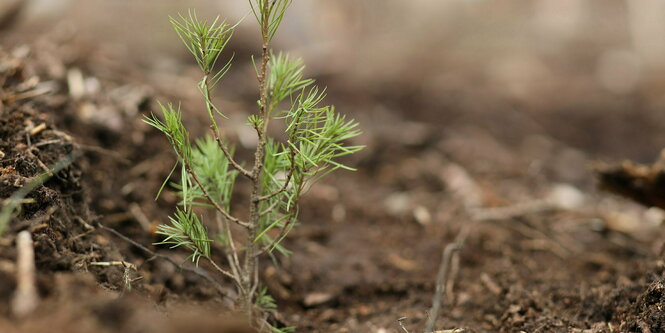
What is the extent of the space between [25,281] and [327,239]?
1646 mm

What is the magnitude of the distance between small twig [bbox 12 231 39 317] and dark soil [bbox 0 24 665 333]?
0.02 metres

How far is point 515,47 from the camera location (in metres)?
8.10

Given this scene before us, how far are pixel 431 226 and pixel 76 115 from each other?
1.84 meters

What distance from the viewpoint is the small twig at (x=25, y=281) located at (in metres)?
0.95

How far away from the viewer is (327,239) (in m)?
2.53

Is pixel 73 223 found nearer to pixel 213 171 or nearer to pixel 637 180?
pixel 213 171

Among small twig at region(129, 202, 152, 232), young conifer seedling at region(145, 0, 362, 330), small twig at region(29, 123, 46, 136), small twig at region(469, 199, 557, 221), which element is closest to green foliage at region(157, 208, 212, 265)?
young conifer seedling at region(145, 0, 362, 330)

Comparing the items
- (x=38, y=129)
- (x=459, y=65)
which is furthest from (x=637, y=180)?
(x=459, y=65)

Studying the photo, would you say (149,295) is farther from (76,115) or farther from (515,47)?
(515,47)

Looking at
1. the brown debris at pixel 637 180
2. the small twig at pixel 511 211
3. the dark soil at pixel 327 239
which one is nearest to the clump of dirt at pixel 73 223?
the dark soil at pixel 327 239

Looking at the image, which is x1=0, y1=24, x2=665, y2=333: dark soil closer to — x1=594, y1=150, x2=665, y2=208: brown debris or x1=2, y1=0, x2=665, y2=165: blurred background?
x1=594, y1=150, x2=665, y2=208: brown debris

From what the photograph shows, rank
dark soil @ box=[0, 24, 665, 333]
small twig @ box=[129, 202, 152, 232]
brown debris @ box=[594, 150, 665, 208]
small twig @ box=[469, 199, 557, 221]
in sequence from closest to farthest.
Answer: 1. dark soil @ box=[0, 24, 665, 333]
2. small twig @ box=[129, 202, 152, 232]
3. brown debris @ box=[594, 150, 665, 208]
4. small twig @ box=[469, 199, 557, 221]

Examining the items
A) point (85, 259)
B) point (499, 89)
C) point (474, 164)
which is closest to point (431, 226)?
point (474, 164)

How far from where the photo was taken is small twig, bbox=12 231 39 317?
953 mm
